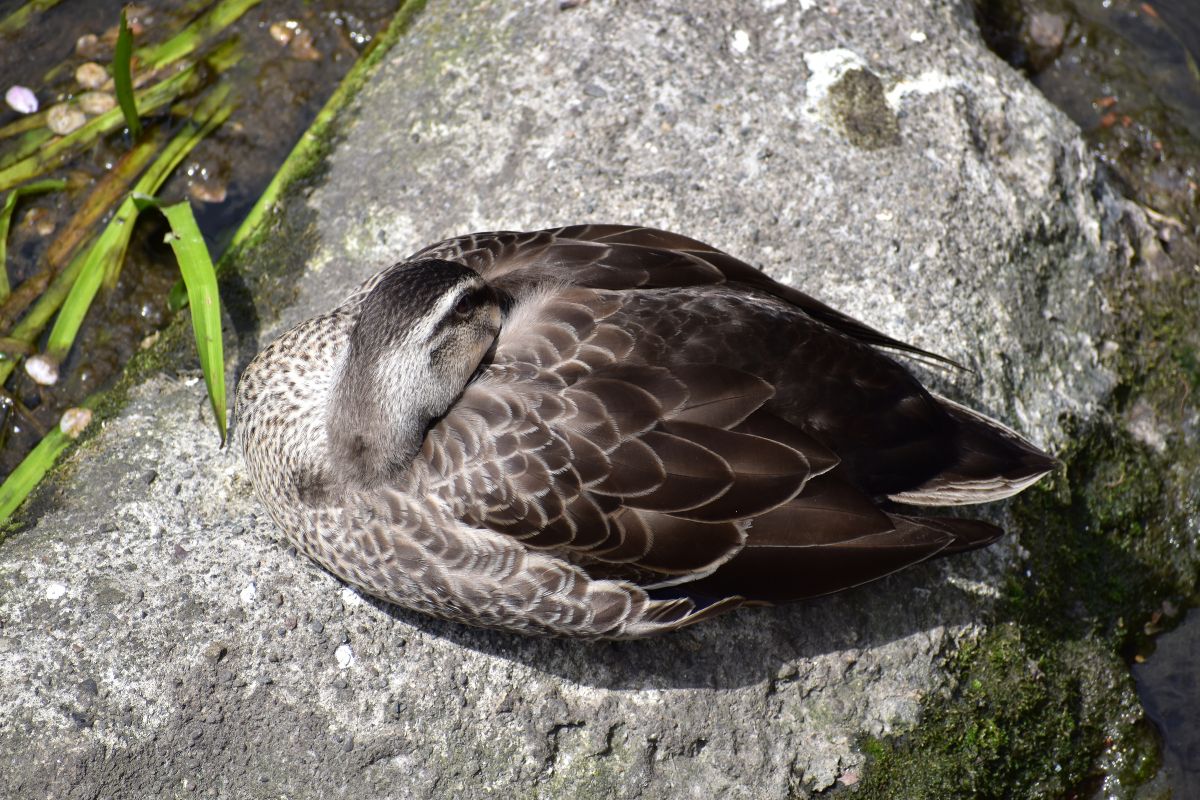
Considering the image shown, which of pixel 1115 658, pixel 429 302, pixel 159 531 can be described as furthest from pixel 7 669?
pixel 1115 658

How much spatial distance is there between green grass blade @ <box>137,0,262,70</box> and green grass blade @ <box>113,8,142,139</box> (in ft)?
1.23

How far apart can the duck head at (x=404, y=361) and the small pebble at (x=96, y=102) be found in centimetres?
278

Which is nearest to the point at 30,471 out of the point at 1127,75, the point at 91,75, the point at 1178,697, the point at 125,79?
the point at 125,79

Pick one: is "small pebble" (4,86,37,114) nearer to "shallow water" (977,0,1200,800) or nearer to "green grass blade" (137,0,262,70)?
"green grass blade" (137,0,262,70)

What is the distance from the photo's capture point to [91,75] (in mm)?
5848

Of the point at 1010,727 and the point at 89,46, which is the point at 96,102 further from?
the point at 1010,727

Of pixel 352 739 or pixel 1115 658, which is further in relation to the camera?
pixel 1115 658

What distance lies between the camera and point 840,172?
16.4 feet

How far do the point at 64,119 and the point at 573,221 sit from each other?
9.12ft

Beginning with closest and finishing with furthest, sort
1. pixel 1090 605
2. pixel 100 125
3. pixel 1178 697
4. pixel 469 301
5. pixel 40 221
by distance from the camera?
pixel 469 301
pixel 1090 605
pixel 1178 697
pixel 40 221
pixel 100 125

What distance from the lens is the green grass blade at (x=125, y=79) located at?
5133 millimetres

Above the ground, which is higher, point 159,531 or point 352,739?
point 159,531

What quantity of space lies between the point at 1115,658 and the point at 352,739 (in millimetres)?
3092

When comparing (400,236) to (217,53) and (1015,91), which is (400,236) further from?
(1015,91)
